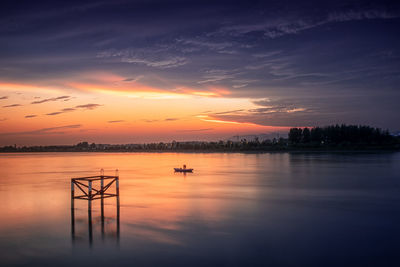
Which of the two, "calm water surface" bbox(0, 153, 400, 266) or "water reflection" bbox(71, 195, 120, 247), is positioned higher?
"water reflection" bbox(71, 195, 120, 247)

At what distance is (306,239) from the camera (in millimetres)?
14789

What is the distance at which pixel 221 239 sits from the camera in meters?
15.0

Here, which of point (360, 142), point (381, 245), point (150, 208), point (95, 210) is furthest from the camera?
point (360, 142)

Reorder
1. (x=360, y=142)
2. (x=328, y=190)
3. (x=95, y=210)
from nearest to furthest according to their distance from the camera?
(x=95, y=210)
(x=328, y=190)
(x=360, y=142)

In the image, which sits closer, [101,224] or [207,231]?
[207,231]

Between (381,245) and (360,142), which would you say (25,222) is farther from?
(360,142)

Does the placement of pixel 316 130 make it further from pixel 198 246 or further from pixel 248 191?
pixel 198 246

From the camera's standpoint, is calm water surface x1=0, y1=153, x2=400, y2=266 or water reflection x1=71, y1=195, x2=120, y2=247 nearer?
calm water surface x1=0, y1=153, x2=400, y2=266

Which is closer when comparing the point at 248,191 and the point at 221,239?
the point at 221,239

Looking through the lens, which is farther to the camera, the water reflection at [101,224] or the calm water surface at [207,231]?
the water reflection at [101,224]

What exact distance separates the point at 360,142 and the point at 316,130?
2491 centimetres

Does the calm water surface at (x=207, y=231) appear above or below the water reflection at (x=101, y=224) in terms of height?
below

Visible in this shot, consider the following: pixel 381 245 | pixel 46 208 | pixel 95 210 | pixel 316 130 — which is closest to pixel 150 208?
pixel 95 210

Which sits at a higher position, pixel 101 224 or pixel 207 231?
pixel 101 224
